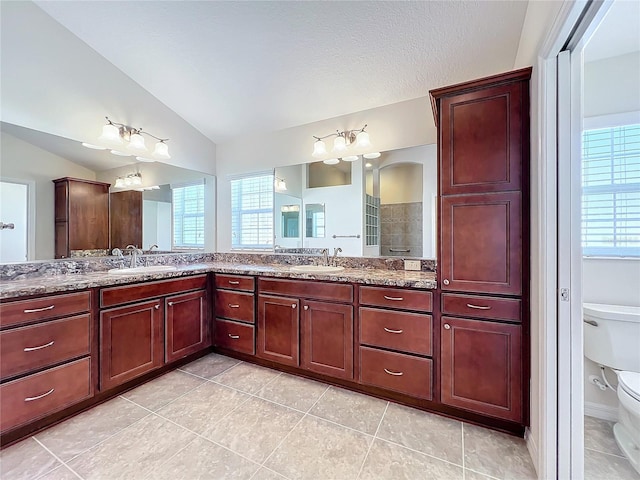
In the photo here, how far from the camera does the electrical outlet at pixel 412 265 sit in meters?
2.36

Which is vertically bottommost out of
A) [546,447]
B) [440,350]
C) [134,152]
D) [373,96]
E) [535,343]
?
[546,447]

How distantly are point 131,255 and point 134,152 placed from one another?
3.24ft

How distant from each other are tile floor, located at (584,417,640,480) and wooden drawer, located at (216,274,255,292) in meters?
2.38

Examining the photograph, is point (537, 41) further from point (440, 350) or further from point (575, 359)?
point (440, 350)

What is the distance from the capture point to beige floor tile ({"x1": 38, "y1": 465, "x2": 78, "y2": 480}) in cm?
135

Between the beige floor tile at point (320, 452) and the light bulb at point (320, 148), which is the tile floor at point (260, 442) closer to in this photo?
the beige floor tile at point (320, 452)

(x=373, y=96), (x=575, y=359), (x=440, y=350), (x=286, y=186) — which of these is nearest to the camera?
(x=575, y=359)

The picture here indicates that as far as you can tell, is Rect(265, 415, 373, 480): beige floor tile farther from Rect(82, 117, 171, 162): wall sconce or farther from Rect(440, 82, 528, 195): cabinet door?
Rect(82, 117, 171, 162): wall sconce

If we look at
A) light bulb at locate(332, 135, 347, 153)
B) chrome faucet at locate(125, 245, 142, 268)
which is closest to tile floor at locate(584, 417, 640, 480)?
light bulb at locate(332, 135, 347, 153)

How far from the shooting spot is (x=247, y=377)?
2359mm

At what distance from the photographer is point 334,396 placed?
2082 mm

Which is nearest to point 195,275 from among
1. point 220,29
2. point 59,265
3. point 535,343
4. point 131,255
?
point 131,255

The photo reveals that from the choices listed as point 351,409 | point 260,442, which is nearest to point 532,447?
point 351,409

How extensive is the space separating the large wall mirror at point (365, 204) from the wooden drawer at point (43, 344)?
1.79 metres
